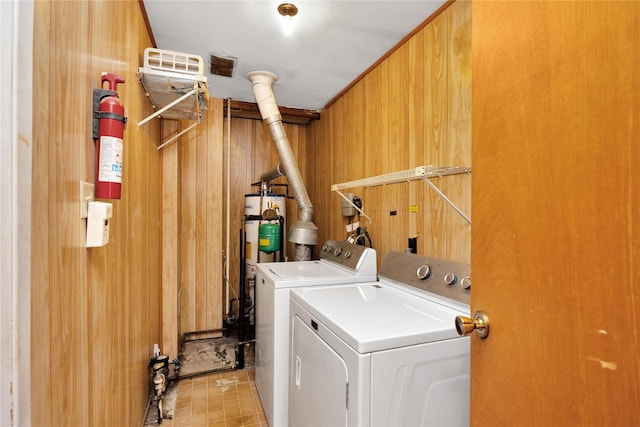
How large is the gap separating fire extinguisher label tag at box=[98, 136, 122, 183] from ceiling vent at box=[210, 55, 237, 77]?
1676 mm

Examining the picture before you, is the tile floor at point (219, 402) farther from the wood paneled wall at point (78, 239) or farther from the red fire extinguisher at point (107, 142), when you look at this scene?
the red fire extinguisher at point (107, 142)

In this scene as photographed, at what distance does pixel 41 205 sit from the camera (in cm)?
66

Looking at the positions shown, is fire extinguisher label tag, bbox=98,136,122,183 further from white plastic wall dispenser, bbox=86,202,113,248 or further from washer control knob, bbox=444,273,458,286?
washer control knob, bbox=444,273,458,286

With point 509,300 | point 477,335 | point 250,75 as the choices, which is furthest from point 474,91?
point 250,75

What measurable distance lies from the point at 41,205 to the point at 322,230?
9.16ft

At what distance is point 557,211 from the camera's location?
629mm

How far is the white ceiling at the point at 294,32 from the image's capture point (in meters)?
1.80

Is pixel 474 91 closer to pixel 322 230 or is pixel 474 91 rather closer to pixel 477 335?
pixel 477 335

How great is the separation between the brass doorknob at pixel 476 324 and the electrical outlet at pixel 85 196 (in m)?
1.10

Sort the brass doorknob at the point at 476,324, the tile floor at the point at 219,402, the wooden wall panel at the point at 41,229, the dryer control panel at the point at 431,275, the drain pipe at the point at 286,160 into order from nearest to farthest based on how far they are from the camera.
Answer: the wooden wall panel at the point at 41,229 < the brass doorknob at the point at 476,324 < the dryer control panel at the point at 431,275 < the tile floor at the point at 219,402 < the drain pipe at the point at 286,160

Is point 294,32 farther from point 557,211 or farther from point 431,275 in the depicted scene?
point 557,211

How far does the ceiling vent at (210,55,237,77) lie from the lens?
7.86 feet

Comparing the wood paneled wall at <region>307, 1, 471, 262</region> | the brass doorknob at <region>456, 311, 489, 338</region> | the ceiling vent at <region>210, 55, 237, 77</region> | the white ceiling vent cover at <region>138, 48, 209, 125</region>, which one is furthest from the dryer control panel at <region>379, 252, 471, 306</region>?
the ceiling vent at <region>210, 55, 237, 77</region>

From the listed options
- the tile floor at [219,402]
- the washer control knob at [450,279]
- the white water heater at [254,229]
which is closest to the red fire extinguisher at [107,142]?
the washer control knob at [450,279]
